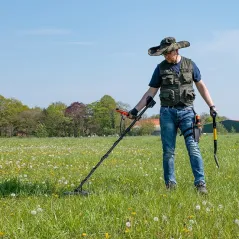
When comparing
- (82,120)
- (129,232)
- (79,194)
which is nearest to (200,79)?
(79,194)

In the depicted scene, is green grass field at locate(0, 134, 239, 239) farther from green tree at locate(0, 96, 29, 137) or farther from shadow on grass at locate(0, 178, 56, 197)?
green tree at locate(0, 96, 29, 137)

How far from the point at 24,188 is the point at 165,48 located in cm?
345

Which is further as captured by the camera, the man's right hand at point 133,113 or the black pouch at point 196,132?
the man's right hand at point 133,113

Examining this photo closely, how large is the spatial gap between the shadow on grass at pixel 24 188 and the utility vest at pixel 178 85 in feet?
8.52

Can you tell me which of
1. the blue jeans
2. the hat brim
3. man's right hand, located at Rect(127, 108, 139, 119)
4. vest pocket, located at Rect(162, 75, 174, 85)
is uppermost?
the hat brim

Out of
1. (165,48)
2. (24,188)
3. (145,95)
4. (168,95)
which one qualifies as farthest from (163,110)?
(24,188)

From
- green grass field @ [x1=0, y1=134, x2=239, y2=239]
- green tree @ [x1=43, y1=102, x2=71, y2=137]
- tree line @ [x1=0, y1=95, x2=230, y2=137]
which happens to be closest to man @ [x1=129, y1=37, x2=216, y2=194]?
green grass field @ [x1=0, y1=134, x2=239, y2=239]

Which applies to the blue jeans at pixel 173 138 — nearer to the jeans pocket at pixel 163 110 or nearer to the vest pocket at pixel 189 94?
the jeans pocket at pixel 163 110

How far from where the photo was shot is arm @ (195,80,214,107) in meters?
→ 7.60

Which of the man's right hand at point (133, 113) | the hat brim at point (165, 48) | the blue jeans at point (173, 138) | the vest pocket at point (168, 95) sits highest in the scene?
the hat brim at point (165, 48)

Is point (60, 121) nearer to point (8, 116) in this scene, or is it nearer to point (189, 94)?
point (8, 116)

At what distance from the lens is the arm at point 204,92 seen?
7.60m

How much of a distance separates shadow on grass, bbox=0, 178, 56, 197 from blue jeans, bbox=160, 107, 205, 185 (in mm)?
2072

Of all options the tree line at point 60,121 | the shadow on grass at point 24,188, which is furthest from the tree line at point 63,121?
the shadow on grass at point 24,188
